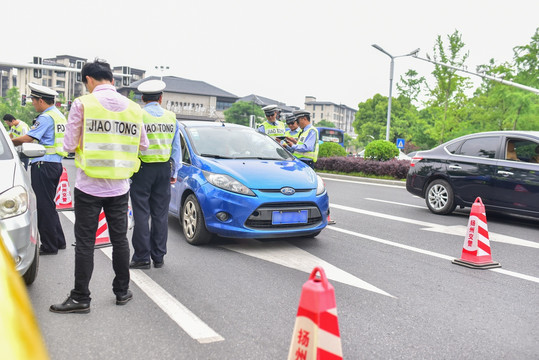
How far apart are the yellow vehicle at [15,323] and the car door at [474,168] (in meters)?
8.83

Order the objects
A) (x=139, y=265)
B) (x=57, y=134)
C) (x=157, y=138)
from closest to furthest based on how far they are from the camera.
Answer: (x=157, y=138), (x=139, y=265), (x=57, y=134)

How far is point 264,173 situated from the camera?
244 inches

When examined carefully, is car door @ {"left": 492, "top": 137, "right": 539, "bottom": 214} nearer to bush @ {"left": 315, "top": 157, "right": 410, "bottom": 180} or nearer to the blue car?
the blue car

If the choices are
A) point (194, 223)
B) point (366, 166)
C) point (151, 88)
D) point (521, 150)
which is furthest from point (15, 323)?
point (366, 166)

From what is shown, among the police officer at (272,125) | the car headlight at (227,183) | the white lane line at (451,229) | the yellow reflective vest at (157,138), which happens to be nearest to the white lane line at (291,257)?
the car headlight at (227,183)

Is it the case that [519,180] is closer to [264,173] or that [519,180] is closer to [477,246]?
[477,246]

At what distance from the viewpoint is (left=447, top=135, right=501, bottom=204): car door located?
872cm

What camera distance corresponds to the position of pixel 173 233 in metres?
7.04

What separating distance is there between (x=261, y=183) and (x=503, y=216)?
5729 mm

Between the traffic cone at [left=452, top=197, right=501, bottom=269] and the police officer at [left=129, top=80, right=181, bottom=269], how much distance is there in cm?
322

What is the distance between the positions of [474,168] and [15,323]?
9.13 metres

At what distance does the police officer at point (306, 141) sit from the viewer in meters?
8.02

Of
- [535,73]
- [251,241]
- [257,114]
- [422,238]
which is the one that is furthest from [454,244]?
[257,114]

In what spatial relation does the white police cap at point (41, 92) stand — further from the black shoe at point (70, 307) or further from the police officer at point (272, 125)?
the police officer at point (272, 125)
